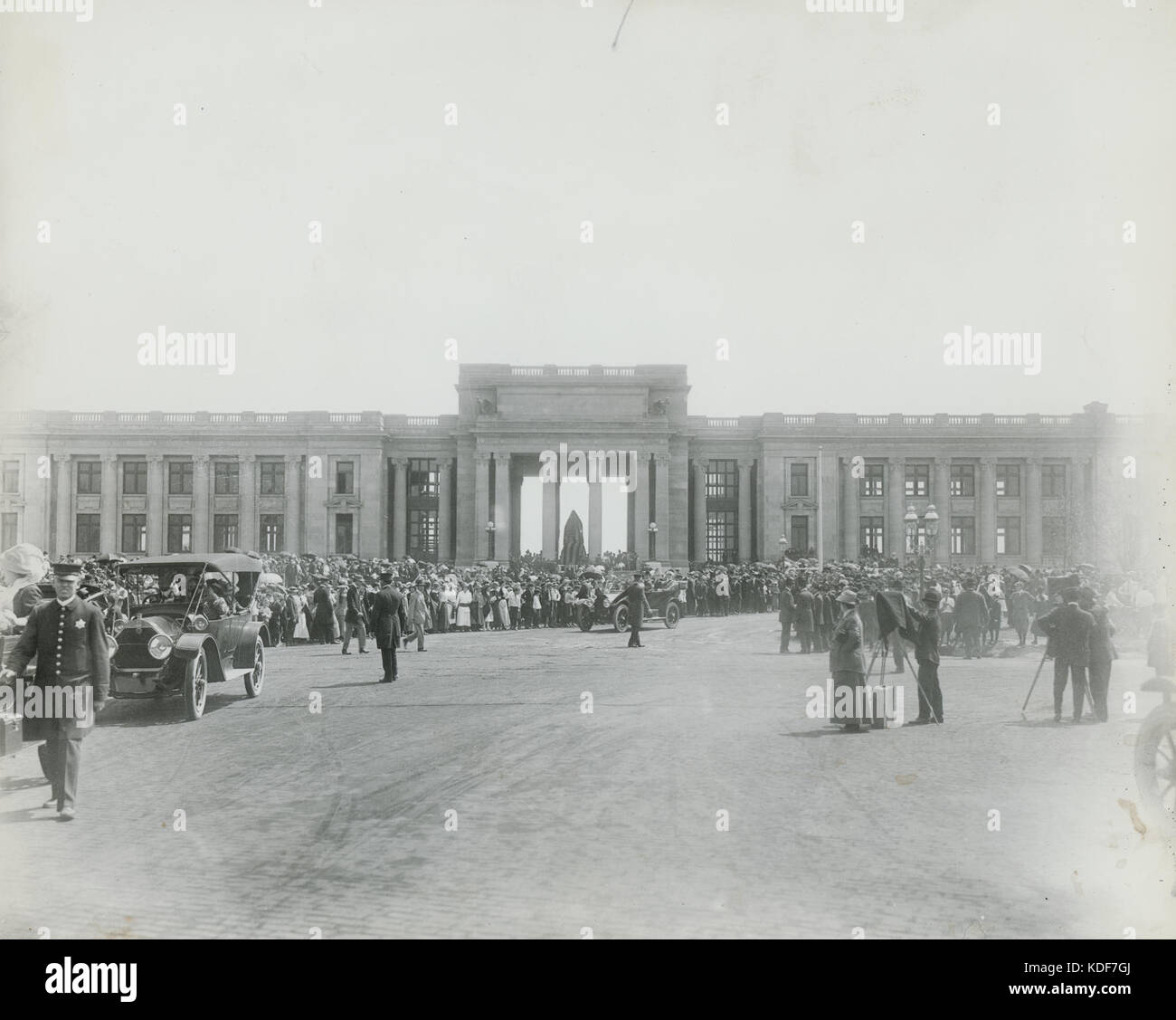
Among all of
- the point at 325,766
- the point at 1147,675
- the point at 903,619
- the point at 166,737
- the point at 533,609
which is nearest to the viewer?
the point at 325,766

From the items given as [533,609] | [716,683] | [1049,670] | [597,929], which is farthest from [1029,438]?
[597,929]

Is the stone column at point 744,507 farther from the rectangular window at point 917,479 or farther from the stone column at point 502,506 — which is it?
the stone column at point 502,506

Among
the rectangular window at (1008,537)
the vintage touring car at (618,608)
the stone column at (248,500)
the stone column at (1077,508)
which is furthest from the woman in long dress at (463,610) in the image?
the rectangular window at (1008,537)

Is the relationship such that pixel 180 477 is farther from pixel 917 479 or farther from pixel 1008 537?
pixel 1008 537

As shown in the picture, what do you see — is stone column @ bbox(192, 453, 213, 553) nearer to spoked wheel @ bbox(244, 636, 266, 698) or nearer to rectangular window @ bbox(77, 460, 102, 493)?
rectangular window @ bbox(77, 460, 102, 493)

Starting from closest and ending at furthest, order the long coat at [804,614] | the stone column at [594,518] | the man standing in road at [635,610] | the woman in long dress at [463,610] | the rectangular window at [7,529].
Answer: the long coat at [804,614], the man standing in road at [635,610], the woman in long dress at [463,610], the rectangular window at [7,529], the stone column at [594,518]

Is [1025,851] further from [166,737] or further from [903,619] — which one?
[166,737]

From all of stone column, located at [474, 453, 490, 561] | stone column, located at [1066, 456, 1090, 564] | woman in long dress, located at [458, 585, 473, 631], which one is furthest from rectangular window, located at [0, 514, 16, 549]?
stone column, located at [1066, 456, 1090, 564]

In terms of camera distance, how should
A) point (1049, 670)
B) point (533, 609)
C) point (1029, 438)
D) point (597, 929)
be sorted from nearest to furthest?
1. point (597, 929)
2. point (1049, 670)
3. point (533, 609)
4. point (1029, 438)

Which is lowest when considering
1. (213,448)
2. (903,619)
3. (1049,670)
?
(1049,670)
